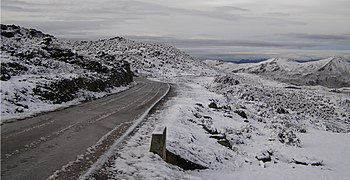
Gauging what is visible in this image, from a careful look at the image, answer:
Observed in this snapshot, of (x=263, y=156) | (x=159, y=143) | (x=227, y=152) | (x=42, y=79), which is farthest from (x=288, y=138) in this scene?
(x=42, y=79)

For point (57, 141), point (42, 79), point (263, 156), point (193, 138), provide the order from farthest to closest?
point (42, 79) < point (193, 138) < point (263, 156) < point (57, 141)

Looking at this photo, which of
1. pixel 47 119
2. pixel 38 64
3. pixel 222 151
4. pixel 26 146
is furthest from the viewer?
pixel 38 64

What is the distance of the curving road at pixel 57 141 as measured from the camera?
7.70 meters

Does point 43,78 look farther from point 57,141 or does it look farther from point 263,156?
point 263,156

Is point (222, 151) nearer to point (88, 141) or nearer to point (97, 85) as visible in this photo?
point (88, 141)

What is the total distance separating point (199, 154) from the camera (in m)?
10.9

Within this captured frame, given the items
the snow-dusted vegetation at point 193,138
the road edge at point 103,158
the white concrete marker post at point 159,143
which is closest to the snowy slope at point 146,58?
the snow-dusted vegetation at point 193,138

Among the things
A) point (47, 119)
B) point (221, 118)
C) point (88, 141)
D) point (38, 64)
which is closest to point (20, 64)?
point (38, 64)

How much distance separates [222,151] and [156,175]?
431cm

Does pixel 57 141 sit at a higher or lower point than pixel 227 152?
higher

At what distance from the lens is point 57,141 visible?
1029cm

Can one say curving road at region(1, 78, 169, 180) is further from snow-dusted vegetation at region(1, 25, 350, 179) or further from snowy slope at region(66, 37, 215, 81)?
snowy slope at region(66, 37, 215, 81)

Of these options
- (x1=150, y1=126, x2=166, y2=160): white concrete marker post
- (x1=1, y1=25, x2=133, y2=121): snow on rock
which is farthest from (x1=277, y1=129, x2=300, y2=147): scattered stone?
(x1=1, y1=25, x2=133, y2=121): snow on rock

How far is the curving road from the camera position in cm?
770
